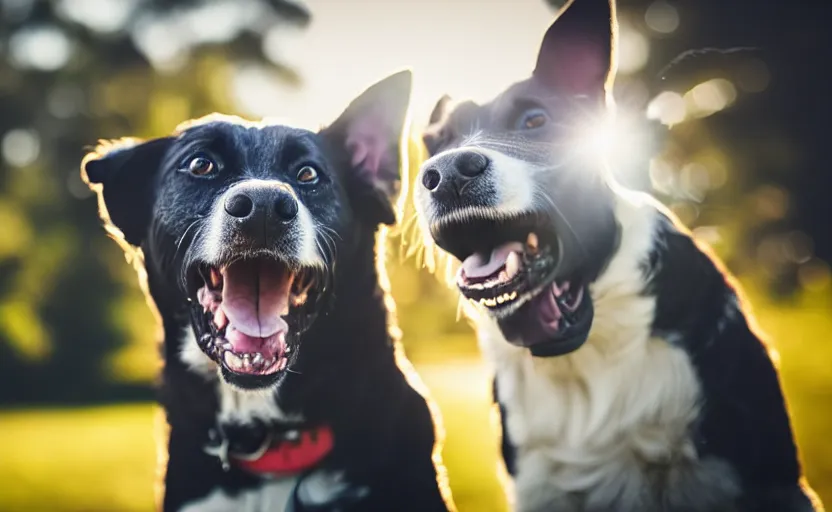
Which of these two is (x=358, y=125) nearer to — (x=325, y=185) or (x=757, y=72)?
(x=325, y=185)

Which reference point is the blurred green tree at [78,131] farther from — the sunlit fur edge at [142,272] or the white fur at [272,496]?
the white fur at [272,496]

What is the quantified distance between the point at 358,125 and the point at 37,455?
1976 mm

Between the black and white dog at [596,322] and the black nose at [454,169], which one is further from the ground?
the black nose at [454,169]

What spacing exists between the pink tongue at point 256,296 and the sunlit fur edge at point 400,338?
1.06 ft

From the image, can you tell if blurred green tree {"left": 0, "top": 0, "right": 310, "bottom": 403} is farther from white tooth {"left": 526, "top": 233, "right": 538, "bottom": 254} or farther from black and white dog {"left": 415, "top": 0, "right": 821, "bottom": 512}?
white tooth {"left": 526, "top": 233, "right": 538, "bottom": 254}

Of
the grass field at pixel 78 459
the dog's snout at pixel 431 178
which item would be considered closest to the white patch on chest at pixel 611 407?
the dog's snout at pixel 431 178

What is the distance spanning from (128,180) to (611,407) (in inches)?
69.4

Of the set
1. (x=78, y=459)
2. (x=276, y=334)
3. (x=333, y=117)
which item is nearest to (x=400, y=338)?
(x=276, y=334)

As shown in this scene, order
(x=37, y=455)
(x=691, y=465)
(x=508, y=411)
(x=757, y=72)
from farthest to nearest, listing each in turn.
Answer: (x=37, y=455), (x=757, y=72), (x=508, y=411), (x=691, y=465)

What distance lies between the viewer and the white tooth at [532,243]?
8.48 feet

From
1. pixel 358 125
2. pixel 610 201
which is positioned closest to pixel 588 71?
pixel 610 201

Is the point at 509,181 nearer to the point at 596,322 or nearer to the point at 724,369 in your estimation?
the point at 596,322

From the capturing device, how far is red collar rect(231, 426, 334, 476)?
→ 8.77 ft

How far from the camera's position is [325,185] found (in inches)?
106
